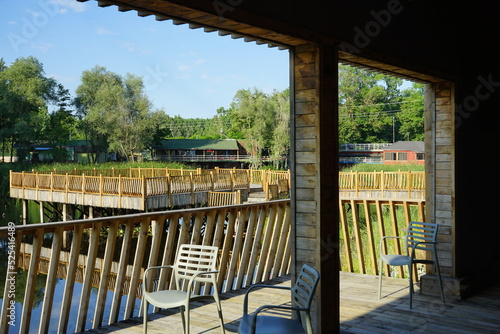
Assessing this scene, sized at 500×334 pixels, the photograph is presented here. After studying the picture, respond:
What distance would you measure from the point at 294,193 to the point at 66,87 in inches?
1907

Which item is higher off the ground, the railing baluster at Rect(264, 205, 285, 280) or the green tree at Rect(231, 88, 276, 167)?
the green tree at Rect(231, 88, 276, 167)

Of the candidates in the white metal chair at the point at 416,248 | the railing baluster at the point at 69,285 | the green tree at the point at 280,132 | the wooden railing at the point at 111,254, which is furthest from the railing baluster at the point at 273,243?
the green tree at the point at 280,132

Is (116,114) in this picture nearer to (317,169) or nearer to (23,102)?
(23,102)

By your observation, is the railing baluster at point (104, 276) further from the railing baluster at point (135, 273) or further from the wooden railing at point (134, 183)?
the wooden railing at point (134, 183)

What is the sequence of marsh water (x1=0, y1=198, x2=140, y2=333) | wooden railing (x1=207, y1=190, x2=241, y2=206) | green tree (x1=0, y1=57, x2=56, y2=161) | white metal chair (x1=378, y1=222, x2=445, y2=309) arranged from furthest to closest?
green tree (x1=0, y1=57, x2=56, y2=161), wooden railing (x1=207, y1=190, x2=241, y2=206), marsh water (x1=0, y1=198, x2=140, y2=333), white metal chair (x1=378, y1=222, x2=445, y2=309)

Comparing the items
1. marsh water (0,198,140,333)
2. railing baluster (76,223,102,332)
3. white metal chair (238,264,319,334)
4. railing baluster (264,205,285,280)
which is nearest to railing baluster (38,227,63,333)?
railing baluster (76,223,102,332)

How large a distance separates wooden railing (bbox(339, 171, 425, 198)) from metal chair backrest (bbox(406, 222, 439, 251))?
13.6 metres

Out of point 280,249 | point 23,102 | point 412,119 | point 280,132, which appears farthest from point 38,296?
point 412,119

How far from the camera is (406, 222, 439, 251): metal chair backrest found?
14.8ft

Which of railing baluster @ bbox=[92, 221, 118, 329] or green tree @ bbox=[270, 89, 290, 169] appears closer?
railing baluster @ bbox=[92, 221, 118, 329]

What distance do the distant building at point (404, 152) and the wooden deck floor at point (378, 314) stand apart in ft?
99.5

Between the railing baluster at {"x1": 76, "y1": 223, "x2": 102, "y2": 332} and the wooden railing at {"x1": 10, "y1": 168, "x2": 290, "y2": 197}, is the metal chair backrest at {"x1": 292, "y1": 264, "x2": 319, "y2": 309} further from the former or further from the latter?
the wooden railing at {"x1": 10, "y1": 168, "x2": 290, "y2": 197}

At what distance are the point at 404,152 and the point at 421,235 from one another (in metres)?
31.6

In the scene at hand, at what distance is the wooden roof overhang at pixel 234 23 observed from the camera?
2381mm
